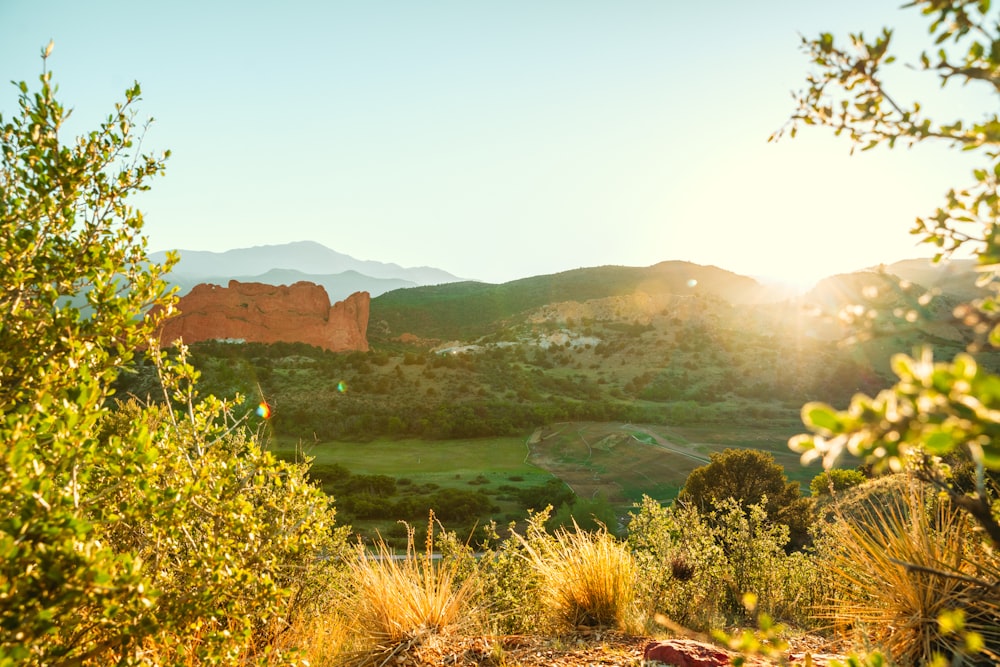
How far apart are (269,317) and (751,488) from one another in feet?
182

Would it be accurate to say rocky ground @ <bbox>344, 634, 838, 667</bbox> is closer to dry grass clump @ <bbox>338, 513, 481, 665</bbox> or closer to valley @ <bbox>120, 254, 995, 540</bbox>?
dry grass clump @ <bbox>338, 513, 481, 665</bbox>

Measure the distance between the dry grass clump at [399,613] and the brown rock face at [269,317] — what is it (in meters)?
58.2

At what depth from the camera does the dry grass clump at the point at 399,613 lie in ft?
13.2

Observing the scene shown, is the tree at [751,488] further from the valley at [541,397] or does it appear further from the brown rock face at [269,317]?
the brown rock face at [269,317]

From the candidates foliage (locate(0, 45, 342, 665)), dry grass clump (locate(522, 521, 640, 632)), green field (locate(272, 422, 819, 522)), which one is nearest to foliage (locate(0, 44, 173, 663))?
foliage (locate(0, 45, 342, 665))

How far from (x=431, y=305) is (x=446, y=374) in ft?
125

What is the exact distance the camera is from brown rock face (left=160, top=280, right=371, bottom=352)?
58156mm

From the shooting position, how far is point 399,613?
4203 millimetres

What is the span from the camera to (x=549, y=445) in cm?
4012

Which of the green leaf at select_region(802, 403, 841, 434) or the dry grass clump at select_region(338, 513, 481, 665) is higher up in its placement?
the green leaf at select_region(802, 403, 841, 434)

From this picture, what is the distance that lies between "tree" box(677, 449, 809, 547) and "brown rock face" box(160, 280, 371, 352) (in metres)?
48.9

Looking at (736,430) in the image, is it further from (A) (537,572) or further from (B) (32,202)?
(B) (32,202)

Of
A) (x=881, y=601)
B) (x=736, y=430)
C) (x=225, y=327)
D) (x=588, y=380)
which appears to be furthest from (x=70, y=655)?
(x=225, y=327)

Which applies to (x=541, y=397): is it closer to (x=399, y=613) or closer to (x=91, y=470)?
(x=399, y=613)
